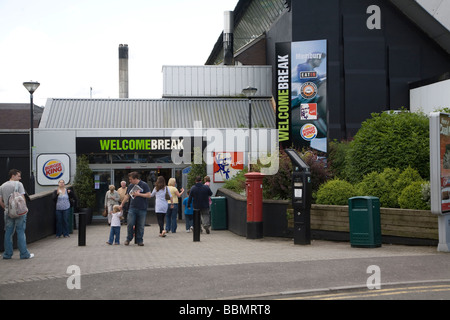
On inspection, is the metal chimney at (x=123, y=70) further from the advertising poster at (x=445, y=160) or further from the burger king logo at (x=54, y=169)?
the advertising poster at (x=445, y=160)

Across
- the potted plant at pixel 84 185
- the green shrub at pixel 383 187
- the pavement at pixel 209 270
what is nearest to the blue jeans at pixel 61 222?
the pavement at pixel 209 270

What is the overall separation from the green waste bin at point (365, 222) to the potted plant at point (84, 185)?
15.9 metres

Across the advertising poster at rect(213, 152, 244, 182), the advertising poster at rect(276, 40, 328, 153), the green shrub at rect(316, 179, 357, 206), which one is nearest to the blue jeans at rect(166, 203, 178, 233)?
the green shrub at rect(316, 179, 357, 206)

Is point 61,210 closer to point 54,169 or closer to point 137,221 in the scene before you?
point 137,221

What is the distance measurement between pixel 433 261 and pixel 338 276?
7.81 ft

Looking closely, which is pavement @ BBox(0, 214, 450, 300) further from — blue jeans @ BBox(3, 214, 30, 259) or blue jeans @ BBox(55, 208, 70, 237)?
blue jeans @ BBox(55, 208, 70, 237)

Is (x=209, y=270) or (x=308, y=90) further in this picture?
(x=308, y=90)

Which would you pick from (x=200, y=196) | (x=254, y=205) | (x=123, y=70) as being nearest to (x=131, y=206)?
(x=254, y=205)

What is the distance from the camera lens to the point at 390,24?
97.2 ft

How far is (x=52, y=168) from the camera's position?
26984mm

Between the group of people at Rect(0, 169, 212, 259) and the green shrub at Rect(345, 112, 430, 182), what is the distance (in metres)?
4.73

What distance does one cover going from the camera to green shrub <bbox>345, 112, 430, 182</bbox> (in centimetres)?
1534

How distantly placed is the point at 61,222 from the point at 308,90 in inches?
515
